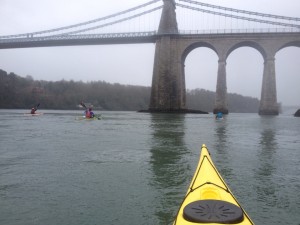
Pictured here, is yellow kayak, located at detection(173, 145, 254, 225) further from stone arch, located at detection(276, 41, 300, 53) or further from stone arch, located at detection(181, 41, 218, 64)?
stone arch, located at detection(181, 41, 218, 64)

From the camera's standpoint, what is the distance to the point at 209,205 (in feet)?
9.95

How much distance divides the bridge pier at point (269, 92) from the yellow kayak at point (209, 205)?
48389 millimetres

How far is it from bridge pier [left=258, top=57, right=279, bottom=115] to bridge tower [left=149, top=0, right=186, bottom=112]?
1280 centimetres

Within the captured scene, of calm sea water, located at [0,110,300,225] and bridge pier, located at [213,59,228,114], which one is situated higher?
bridge pier, located at [213,59,228,114]

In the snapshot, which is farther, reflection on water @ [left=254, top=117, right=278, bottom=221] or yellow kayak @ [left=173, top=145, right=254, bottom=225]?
reflection on water @ [left=254, top=117, right=278, bottom=221]

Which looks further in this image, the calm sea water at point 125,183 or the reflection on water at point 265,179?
the reflection on water at point 265,179

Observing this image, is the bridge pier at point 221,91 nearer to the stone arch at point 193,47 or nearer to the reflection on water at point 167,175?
the stone arch at point 193,47

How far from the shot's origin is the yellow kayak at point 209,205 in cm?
279

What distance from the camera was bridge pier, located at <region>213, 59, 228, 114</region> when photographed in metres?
50.8

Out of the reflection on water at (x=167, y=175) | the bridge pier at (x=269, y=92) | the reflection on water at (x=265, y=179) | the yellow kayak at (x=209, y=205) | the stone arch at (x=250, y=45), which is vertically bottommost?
the reflection on water at (x=265, y=179)

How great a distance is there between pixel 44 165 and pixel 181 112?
44842mm

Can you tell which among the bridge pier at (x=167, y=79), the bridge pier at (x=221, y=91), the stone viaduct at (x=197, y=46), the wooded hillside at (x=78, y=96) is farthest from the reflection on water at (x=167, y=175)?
the wooded hillside at (x=78, y=96)

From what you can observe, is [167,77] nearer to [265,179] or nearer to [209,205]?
[265,179]

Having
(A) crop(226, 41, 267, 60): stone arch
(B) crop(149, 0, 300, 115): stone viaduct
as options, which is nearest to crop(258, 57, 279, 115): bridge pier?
(B) crop(149, 0, 300, 115): stone viaduct
